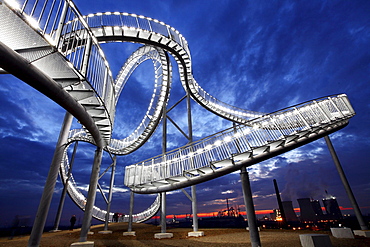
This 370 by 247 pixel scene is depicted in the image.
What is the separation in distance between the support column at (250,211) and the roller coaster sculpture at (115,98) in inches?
20.9

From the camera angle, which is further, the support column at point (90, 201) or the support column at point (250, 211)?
the support column at point (90, 201)

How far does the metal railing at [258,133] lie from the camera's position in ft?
25.9

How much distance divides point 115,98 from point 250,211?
9011 mm

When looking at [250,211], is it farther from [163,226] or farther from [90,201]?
[90,201]

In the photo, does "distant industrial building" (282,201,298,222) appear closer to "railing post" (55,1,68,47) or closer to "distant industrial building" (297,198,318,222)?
"distant industrial building" (297,198,318,222)

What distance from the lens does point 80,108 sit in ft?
18.0

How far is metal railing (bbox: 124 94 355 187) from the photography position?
7.90 metres

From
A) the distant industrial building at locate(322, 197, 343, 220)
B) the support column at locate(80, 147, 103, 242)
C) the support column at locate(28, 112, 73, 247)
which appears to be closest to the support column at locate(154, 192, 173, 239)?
the support column at locate(80, 147, 103, 242)

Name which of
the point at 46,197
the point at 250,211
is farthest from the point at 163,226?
the point at 46,197

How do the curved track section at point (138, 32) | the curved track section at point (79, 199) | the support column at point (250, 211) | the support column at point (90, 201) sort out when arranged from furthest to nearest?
the curved track section at point (79, 199)
the curved track section at point (138, 32)
the support column at point (90, 201)
the support column at point (250, 211)

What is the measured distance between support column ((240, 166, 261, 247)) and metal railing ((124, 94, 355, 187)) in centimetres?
118

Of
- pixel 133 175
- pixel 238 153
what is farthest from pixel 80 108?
pixel 133 175

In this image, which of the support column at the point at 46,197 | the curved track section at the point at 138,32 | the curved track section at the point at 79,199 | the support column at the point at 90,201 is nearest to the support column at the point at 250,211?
the curved track section at the point at 138,32

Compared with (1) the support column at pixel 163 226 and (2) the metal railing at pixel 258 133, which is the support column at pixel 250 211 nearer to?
(2) the metal railing at pixel 258 133
